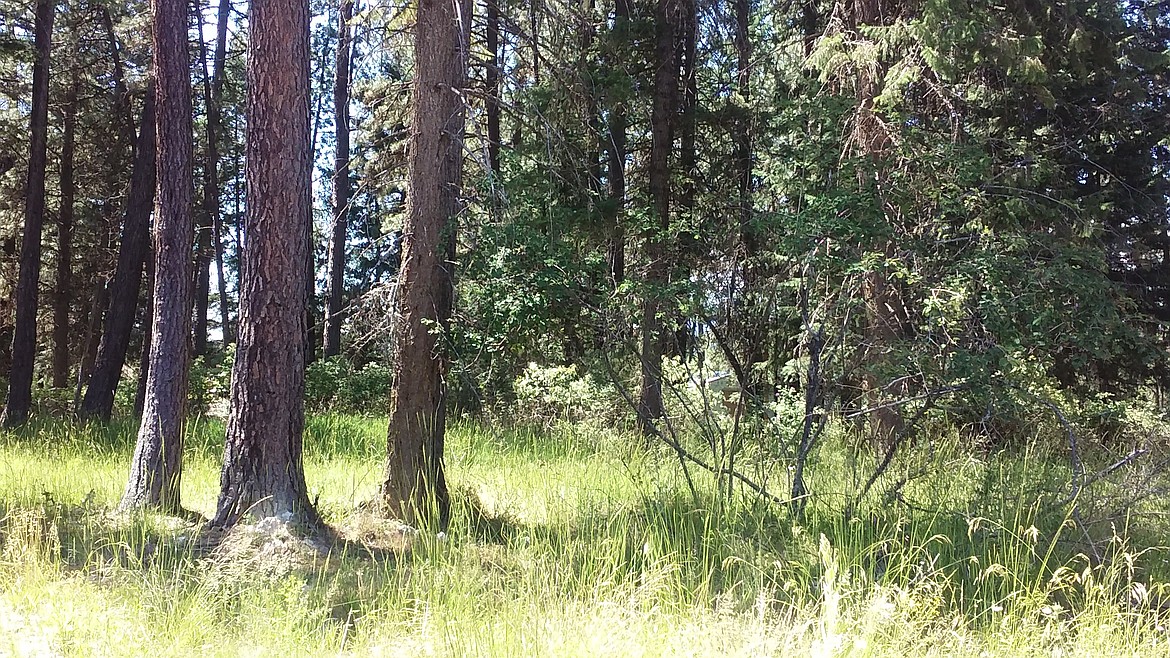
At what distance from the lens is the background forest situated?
362cm

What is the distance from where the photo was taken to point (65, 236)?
16062 millimetres

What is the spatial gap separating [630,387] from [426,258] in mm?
5002

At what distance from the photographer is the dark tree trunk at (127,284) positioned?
1034 centimetres

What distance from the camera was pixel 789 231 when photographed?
17.7 feet

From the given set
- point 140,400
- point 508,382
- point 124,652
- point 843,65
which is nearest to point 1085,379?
point 843,65

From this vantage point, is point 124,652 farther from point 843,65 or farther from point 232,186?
point 232,186

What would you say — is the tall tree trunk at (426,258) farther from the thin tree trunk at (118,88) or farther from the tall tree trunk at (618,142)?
the thin tree trunk at (118,88)

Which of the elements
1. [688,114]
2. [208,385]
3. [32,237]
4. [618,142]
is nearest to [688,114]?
[688,114]

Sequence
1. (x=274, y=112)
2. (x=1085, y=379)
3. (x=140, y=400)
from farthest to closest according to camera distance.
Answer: (x=140, y=400)
(x=1085, y=379)
(x=274, y=112)

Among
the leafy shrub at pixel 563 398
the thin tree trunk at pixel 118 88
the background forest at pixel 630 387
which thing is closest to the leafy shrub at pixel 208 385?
the background forest at pixel 630 387

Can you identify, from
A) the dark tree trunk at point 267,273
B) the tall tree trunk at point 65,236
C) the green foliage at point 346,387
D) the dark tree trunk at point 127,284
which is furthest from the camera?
the tall tree trunk at point 65,236

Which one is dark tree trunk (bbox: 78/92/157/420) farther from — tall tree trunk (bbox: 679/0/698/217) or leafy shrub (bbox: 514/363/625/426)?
tall tree trunk (bbox: 679/0/698/217)

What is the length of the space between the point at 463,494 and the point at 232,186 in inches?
816

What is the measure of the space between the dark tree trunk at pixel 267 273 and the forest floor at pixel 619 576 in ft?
1.49
